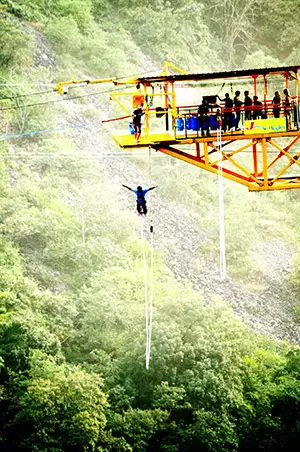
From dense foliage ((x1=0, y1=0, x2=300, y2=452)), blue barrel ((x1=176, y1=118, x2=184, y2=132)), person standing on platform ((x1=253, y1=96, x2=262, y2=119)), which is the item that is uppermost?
person standing on platform ((x1=253, y1=96, x2=262, y2=119))

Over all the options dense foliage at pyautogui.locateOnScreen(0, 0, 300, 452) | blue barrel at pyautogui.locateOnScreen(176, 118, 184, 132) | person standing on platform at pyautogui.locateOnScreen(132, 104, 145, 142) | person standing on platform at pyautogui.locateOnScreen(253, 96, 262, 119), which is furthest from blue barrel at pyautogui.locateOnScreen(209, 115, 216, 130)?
dense foliage at pyautogui.locateOnScreen(0, 0, 300, 452)

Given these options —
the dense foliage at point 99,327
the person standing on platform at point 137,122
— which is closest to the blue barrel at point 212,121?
the person standing on platform at point 137,122

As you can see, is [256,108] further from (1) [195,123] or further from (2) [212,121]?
(1) [195,123]

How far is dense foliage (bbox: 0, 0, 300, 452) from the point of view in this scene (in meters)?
24.9

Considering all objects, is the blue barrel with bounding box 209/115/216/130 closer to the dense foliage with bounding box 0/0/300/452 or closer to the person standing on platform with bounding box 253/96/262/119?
the person standing on platform with bounding box 253/96/262/119

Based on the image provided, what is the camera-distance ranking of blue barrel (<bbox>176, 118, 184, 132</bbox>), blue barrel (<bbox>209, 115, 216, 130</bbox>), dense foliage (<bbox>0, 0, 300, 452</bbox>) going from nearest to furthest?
blue barrel (<bbox>209, 115, 216, 130</bbox>) → blue barrel (<bbox>176, 118, 184, 132</bbox>) → dense foliage (<bbox>0, 0, 300, 452</bbox>)

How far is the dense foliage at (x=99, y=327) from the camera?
24.9m

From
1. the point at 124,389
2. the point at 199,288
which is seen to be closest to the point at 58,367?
the point at 124,389

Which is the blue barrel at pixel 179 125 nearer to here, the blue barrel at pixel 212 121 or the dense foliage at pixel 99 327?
the blue barrel at pixel 212 121

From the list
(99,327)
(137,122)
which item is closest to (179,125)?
(137,122)

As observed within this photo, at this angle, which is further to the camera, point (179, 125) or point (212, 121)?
point (179, 125)

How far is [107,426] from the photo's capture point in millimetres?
25156

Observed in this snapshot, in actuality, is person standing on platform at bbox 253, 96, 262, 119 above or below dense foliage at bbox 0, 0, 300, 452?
above

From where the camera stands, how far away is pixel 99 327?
27.8 metres
